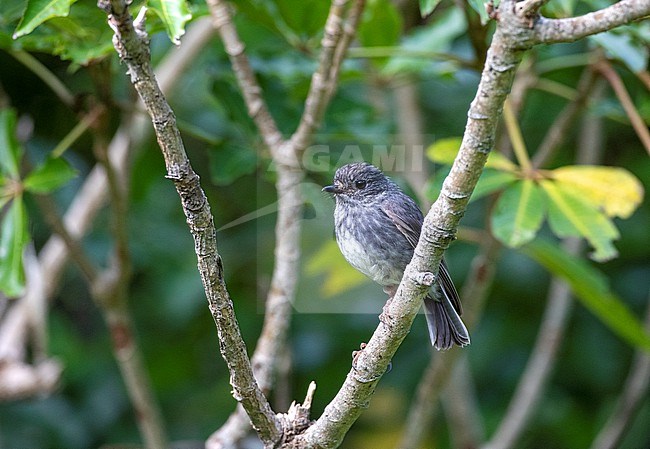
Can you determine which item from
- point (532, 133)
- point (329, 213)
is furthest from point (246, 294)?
point (532, 133)

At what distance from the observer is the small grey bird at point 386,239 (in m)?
2.61

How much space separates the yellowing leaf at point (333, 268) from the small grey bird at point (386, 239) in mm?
529

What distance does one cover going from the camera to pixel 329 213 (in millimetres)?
3637

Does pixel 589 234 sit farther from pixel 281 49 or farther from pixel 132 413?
pixel 132 413

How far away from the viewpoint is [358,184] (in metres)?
3.01

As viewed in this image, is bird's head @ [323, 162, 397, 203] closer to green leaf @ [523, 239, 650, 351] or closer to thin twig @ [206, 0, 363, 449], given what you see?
thin twig @ [206, 0, 363, 449]

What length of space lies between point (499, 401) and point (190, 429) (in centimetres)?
187

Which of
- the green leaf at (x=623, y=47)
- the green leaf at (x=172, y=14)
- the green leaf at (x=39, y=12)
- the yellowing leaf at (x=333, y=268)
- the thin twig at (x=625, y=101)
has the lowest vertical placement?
the yellowing leaf at (x=333, y=268)

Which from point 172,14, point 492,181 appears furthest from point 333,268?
point 172,14

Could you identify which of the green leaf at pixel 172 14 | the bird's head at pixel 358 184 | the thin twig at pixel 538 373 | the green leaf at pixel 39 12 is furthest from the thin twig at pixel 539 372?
the green leaf at pixel 39 12

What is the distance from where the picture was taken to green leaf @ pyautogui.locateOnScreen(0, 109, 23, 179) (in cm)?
301

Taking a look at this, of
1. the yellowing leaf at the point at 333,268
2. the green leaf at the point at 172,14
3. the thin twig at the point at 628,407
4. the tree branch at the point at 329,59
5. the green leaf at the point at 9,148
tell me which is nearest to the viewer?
the green leaf at the point at 172,14

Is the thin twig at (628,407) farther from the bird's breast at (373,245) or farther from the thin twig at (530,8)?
the thin twig at (530,8)

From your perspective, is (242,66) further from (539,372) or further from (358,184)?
(539,372)
